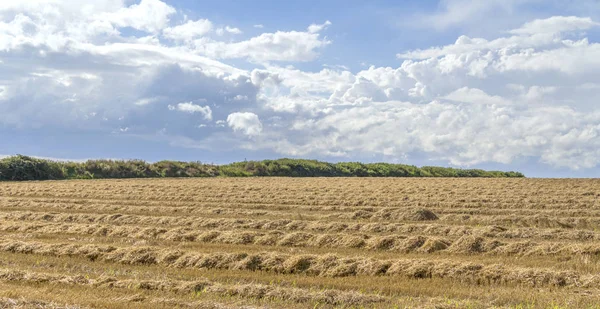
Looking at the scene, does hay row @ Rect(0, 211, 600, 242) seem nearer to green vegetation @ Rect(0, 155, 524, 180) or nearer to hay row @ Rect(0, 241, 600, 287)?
hay row @ Rect(0, 241, 600, 287)

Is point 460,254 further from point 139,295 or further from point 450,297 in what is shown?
point 139,295

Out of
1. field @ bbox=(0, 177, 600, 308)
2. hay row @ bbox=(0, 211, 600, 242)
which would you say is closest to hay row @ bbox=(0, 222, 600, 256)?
field @ bbox=(0, 177, 600, 308)

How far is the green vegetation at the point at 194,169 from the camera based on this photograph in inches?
1875

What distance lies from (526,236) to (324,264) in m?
7.29

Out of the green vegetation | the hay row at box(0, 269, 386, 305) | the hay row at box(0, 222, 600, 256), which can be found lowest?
the hay row at box(0, 269, 386, 305)

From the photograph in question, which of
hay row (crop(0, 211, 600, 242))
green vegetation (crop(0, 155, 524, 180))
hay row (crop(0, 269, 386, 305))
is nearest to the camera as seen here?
hay row (crop(0, 269, 386, 305))

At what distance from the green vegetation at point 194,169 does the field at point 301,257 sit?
2471 centimetres

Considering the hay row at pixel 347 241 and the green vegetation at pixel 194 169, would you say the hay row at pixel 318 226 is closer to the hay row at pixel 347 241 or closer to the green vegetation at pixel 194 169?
the hay row at pixel 347 241

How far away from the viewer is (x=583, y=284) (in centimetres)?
1019

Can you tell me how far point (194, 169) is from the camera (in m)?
55.3

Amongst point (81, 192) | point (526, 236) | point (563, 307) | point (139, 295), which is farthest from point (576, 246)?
point (81, 192)

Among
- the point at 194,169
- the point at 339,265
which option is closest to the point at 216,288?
the point at 339,265

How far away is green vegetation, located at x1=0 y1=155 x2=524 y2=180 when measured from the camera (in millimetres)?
47625

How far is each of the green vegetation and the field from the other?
24.7m
